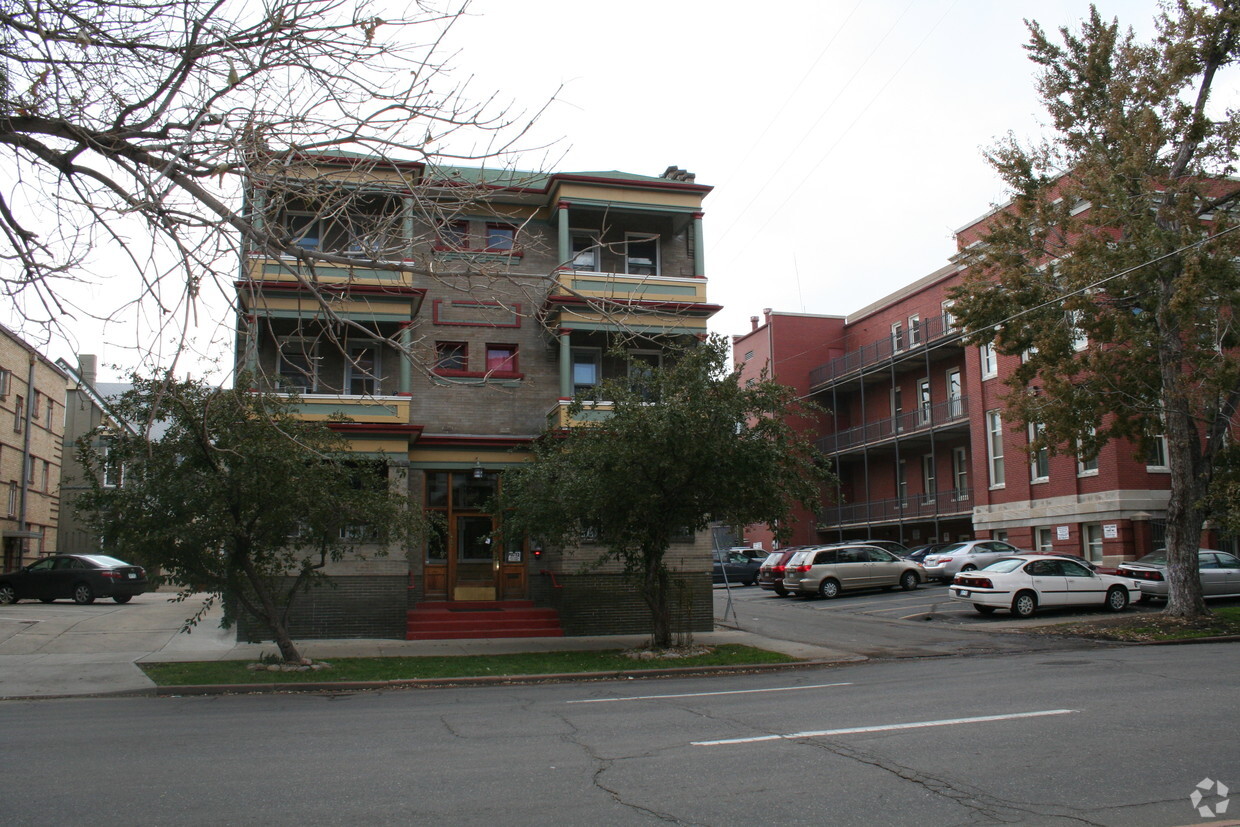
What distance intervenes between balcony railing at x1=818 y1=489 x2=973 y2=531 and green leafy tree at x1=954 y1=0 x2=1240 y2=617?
17145 mm

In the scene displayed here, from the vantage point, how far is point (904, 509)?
42.0m

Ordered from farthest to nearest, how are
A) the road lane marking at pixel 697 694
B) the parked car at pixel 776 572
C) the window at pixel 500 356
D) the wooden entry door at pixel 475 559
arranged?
the parked car at pixel 776 572 → the window at pixel 500 356 → the wooden entry door at pixel 475 559 → the road lane marking at pixel 697 694

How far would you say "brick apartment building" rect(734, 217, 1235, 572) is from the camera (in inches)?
1225

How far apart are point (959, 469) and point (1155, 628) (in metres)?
21.1

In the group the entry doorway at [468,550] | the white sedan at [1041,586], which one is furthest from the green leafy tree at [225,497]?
the white sedan at [1041,586]

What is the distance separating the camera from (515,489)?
19078mm

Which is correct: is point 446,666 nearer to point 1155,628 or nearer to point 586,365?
point 586,365

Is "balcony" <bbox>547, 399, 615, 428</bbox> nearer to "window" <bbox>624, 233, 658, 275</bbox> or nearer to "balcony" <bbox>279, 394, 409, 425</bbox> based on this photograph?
"balcony" <bbox>279, 394, 409, 425</bbox>

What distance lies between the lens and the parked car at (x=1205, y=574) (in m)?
24.9

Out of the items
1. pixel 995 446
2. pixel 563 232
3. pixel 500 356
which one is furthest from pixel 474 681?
pixel 995 446

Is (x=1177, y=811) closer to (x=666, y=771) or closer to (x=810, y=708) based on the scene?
(x=666, y=771)

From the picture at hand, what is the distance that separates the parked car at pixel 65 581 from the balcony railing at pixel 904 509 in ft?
79.6

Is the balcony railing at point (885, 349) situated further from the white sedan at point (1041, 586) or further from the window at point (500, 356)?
the window at point (500, 356)

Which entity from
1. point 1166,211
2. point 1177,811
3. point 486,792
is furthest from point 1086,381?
point 486,792
